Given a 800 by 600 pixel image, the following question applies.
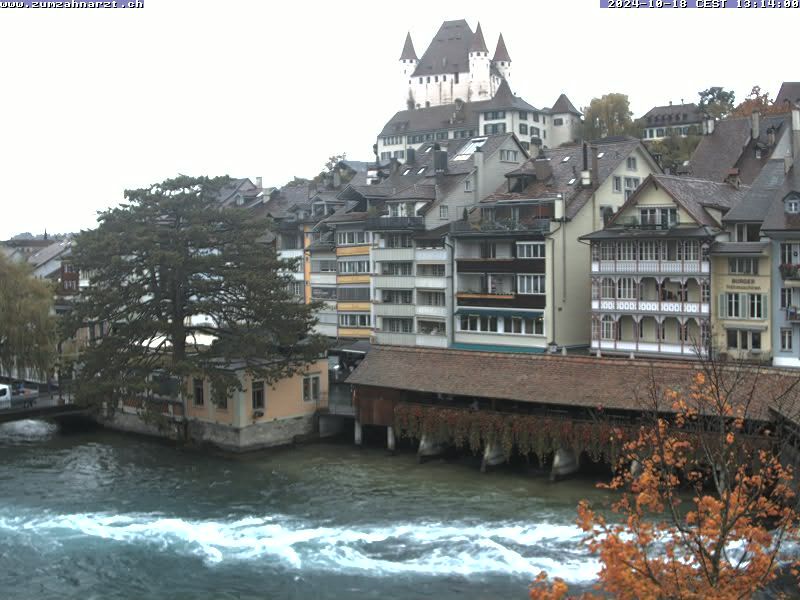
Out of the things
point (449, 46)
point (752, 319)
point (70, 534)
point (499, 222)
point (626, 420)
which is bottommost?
point (70, 534)

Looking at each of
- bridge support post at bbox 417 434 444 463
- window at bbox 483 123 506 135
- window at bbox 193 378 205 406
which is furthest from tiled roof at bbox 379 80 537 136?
bridge support post at bbox 417 434 444 463

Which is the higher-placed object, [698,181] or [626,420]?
[698,181]

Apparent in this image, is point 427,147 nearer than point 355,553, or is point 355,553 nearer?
point 355,553

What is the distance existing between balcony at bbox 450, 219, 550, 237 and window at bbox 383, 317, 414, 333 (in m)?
7.24

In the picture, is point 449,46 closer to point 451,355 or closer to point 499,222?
point 499,222

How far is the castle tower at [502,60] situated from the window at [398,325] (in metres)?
117

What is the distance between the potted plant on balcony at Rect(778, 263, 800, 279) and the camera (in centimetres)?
5084

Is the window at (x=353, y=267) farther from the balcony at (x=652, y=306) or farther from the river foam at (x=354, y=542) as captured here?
the river foam at (x=354, y=542)

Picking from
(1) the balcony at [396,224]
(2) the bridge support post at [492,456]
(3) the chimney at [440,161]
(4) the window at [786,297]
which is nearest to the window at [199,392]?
(2) the bridge support post at [492,456]

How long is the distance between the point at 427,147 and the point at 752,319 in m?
35.1

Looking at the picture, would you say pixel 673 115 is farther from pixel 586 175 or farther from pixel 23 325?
pixel 23 325

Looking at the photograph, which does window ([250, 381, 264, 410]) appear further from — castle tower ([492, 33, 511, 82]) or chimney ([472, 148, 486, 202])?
castle tower ([492, 33, 511, 82])

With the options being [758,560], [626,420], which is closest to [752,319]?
[626,420]

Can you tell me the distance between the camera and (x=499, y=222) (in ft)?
210
